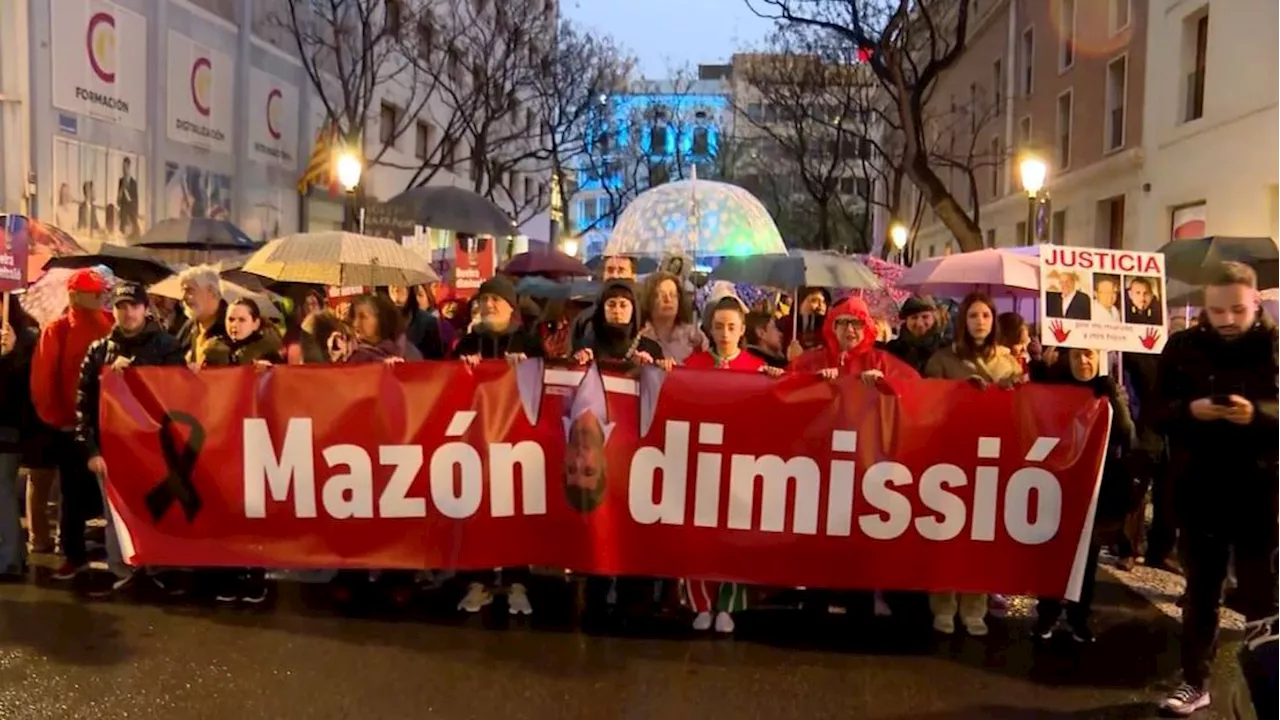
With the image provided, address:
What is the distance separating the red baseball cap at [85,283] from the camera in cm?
670

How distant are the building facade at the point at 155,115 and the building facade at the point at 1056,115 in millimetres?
13102

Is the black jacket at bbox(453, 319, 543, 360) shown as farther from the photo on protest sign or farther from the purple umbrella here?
the purple umbrella

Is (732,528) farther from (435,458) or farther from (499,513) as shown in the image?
(435,458)

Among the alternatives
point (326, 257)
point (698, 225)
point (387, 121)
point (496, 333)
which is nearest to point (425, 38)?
point (387, 121)

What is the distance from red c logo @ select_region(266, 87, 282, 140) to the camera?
71.7ft

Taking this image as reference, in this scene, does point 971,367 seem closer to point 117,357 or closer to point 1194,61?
point 117,357

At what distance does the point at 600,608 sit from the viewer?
5.96m

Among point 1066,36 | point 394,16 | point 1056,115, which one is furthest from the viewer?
point 1056,115

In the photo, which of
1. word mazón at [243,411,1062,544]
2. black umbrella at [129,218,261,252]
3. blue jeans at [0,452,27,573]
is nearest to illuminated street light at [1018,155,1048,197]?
word mazón at [243,411,1062,544]

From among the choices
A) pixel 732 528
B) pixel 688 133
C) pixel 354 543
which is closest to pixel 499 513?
pixel 354 543

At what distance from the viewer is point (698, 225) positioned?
33.1 feet

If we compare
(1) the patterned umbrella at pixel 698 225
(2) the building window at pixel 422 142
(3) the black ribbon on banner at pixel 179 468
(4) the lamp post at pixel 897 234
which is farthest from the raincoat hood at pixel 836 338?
(2) the building window at pixel 422 142

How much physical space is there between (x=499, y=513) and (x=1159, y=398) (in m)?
3.21

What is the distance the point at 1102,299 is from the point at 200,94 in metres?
17.5
